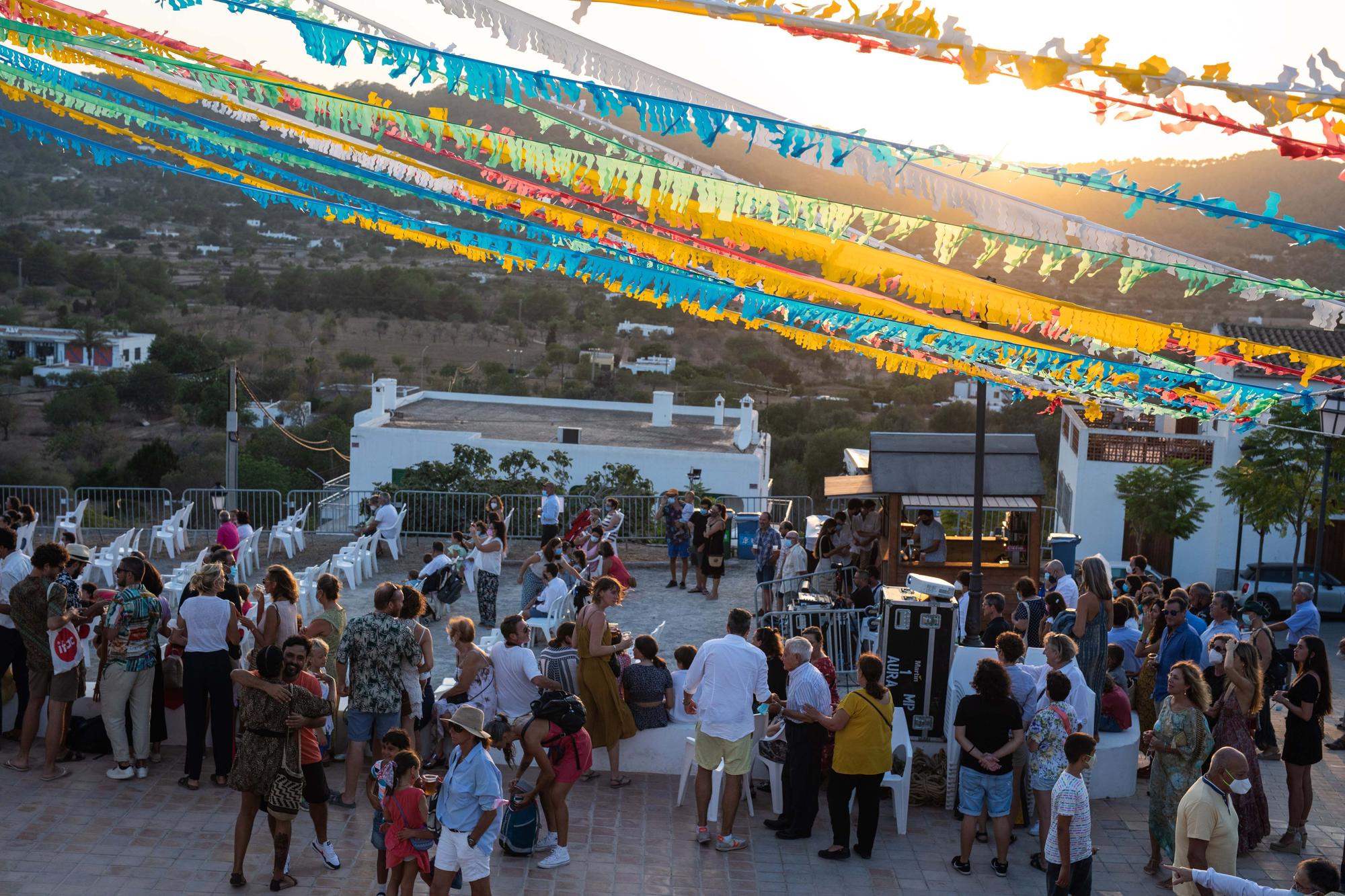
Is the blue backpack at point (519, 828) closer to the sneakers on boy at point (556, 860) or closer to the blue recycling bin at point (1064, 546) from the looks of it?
the sneakers on boy at point (556, 860)

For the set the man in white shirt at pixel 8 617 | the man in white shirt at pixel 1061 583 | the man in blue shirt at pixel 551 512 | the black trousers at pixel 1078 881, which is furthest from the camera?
the man in blue shirt at pixel 551 512

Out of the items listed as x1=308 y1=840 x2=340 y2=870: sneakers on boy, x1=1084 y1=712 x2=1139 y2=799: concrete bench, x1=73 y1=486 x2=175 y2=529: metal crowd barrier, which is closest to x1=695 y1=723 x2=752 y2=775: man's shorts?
x1=308 y1=840 x2=340 y2=870: sneakers on boy

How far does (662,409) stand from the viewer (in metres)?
34.2

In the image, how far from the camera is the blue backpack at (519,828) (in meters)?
7.25

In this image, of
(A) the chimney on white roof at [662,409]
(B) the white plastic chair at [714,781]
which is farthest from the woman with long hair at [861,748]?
(A) the chimney on white roof at [662,409]

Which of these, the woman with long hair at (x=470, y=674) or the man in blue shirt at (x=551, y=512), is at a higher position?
the man in blue shirt at (x=551, y=512)

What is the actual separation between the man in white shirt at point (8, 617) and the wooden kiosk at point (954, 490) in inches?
344

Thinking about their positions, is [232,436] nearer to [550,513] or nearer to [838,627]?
[550,513]

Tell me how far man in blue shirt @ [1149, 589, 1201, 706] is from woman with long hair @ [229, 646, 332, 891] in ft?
19.9

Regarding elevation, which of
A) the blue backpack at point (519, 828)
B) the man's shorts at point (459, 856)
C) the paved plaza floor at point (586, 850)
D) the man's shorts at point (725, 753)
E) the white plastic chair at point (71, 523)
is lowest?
the paved plaza floor at point (586, 850)

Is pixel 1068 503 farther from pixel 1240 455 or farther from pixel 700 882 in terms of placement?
pixel 700 882

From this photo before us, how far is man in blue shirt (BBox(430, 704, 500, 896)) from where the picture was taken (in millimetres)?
6016

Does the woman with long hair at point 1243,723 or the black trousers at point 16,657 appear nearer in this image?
the woman with long hair at point 1243,723

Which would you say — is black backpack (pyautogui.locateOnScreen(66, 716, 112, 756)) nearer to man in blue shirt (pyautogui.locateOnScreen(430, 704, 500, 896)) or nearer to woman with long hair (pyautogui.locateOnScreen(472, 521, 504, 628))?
man in blue shirt (pyautogui.locateOnScreen(430, 704, 500, 896))
